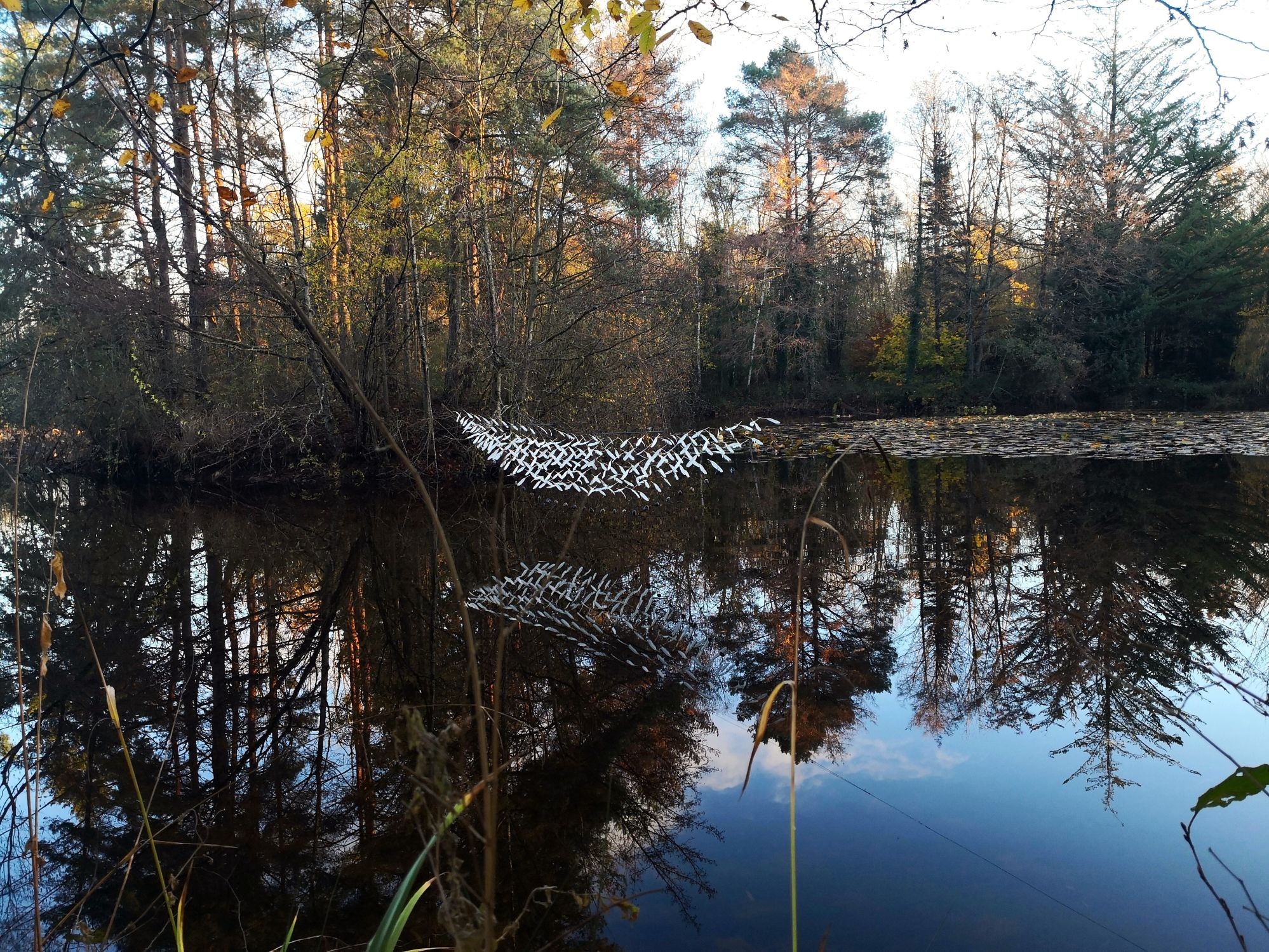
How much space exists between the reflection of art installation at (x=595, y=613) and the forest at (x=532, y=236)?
1.48 m

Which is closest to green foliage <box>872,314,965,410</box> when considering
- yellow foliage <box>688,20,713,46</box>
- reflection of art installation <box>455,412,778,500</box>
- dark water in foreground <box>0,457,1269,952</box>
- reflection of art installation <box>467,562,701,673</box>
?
reflection of art installation <box>455,412,778,500</box>

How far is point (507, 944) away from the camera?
1815mm

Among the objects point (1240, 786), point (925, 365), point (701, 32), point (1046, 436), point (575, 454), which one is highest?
point (925, 365)

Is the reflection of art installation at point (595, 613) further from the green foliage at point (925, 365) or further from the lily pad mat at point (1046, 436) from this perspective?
the green foliage at point (925, 365)

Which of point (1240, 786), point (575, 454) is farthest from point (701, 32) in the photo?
point (575, 454)

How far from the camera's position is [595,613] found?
14.4ft

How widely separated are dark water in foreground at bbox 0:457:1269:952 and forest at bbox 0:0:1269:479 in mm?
1502

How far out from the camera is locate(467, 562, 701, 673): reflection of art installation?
3.75 meters

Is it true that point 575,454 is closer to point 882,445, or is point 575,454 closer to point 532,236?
point 882,445

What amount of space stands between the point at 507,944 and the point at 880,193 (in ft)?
82.1

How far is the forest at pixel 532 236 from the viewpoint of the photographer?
24.7 ft

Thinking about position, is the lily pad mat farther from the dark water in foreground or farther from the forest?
the dark water in foreground

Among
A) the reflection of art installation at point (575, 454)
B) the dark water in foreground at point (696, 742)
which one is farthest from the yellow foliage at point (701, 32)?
the reflection of art installation at point (575, 454)

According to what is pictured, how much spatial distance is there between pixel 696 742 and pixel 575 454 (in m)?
4.68
